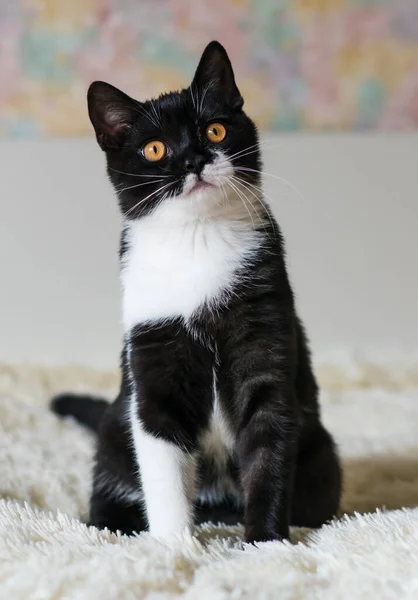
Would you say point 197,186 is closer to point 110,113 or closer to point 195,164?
point 195,164

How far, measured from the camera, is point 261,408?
3.02ft

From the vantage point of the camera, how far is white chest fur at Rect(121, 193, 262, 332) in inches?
37.8

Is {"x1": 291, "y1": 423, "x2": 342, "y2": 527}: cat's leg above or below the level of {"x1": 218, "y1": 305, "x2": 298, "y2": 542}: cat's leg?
below

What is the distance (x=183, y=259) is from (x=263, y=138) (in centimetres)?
128

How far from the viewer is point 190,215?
97 centimetres

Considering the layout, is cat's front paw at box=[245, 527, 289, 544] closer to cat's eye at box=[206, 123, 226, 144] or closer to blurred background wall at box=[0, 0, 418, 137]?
cat's eye at box=[206, 123, 226, 144]

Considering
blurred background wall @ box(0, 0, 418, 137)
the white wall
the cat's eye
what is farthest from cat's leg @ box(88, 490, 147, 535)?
blurred background wall @ box(0, 0, 418, 137)

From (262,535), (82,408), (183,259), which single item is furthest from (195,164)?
(82,408)

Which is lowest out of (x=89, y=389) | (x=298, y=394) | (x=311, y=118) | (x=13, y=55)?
(x=89, y=389)

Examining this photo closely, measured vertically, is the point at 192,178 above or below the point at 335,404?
above

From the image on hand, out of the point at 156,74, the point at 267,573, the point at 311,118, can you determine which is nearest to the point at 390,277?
the point at 311,118

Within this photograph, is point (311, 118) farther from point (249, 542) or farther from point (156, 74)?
point (249, 542)

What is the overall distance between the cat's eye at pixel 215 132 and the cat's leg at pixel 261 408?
0.80ft

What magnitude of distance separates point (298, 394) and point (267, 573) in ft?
1.18
